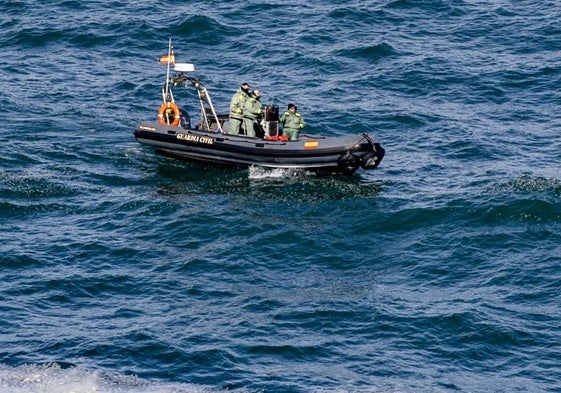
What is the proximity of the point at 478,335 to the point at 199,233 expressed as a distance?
9.00 m

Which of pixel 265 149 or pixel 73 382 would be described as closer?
pixel 73 382

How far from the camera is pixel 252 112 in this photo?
40.8 metres

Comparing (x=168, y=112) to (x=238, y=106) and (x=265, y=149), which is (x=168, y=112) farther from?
(x=265, y=149)

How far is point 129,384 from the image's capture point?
2839 centimetres

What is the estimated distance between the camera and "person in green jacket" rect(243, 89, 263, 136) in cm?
4075

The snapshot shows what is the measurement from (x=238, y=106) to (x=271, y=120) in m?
1.11

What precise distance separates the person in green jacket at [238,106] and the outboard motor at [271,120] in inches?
29.8

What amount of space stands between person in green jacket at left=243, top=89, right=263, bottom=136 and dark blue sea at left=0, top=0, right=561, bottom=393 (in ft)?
4.52

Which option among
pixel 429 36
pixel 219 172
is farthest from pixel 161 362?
pixel 429 36

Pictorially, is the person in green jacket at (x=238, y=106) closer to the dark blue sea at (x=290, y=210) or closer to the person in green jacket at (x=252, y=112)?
the person in green jacket at (x=252, y=112)

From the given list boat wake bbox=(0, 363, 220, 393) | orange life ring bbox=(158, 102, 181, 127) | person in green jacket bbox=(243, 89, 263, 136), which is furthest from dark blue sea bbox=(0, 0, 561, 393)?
person in green jacket bbox=(243, 89, 263, 136)

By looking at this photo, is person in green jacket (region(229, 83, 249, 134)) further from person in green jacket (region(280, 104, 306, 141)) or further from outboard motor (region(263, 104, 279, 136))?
person in green jacket (region(280, 104, 306, 141))

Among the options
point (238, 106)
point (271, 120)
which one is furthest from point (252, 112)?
point (271, 120)

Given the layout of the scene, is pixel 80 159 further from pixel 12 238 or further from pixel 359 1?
pixel 359 1
